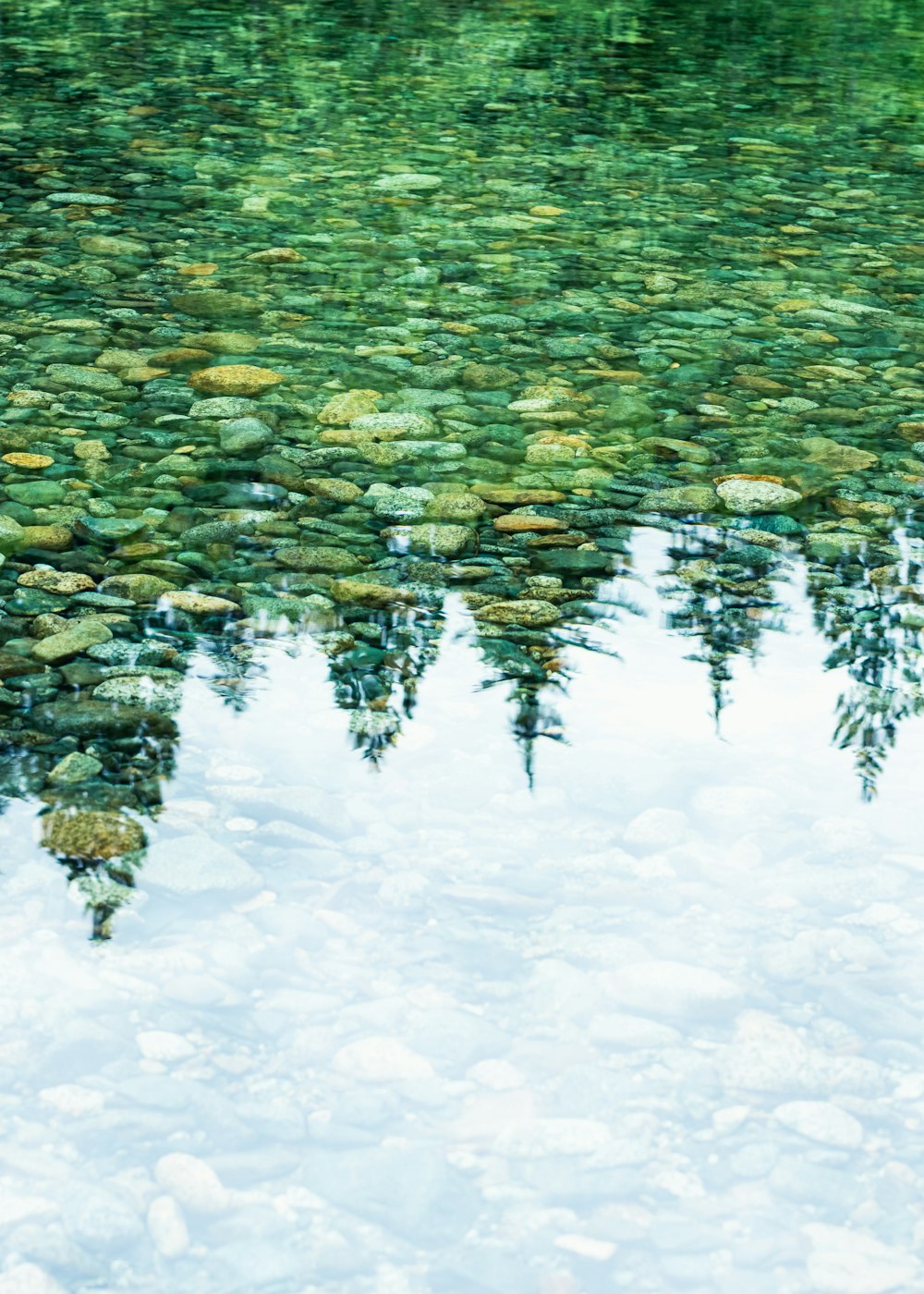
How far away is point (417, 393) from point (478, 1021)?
3087 mm

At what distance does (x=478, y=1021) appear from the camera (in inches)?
101

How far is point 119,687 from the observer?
135 inches

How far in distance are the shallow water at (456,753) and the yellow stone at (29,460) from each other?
13mm

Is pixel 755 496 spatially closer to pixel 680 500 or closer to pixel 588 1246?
pixel 680 500

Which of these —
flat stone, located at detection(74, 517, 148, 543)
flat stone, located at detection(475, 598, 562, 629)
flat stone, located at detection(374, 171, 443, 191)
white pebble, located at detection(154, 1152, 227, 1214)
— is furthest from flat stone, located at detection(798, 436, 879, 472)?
flat stone, located at detection(374, 171, 443, 191)

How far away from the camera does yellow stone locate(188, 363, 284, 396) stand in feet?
17.1

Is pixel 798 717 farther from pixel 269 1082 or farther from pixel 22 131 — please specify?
pixel 22 131

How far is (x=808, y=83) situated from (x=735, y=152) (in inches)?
116

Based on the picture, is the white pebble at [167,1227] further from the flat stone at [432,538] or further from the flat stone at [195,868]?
the flat stone at [432,538]

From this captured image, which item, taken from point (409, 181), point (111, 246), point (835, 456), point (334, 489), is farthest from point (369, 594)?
point (409, 181)

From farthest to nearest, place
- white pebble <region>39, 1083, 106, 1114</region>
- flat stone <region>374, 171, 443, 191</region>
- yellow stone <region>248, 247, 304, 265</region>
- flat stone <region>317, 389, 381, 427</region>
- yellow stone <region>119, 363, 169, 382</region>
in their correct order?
flat stone <region>374, 171, 443, 191</region> < yellow stone <region>248, 247, 304, 265</region> < yellow stone <region>119, 363, 169, 382</region> < flat stone <region>317, 389, 381, 427</region> < white pebble <region>39, 1083, 106, 1114</region>

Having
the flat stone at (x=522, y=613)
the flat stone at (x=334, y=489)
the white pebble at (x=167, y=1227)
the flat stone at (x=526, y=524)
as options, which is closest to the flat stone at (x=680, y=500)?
the flat stone at (x=526, y=524)

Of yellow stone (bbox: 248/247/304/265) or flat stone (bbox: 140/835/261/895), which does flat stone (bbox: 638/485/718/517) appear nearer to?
flat stone (bbox: 140/835/261/895)

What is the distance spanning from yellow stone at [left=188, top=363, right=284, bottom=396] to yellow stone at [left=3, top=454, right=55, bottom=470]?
29.3 inches
